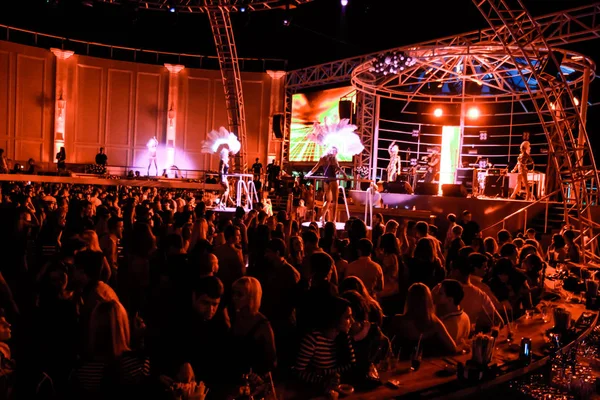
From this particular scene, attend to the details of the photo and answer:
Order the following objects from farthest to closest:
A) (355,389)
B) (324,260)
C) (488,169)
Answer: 1. (488,169)
2. (324,260)
3. (355,389)

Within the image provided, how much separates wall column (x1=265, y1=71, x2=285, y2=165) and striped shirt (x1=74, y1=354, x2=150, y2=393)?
23.3 m

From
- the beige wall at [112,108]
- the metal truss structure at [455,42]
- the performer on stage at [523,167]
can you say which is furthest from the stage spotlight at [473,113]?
the beige wall at [112,108]

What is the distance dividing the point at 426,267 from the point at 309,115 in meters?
20.3

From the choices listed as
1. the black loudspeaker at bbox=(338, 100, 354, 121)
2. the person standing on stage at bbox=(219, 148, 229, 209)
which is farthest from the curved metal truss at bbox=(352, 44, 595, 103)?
the person standing on stage at bbox=(219, 148, 229, 209)

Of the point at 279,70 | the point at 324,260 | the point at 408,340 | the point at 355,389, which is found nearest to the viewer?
Result: the point at 355,389

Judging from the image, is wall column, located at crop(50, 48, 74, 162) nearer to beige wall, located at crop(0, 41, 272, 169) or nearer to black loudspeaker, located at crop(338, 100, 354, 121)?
beige wall, located at crop(0, 41, 272, 169)

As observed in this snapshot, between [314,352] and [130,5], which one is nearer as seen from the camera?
[314,352]

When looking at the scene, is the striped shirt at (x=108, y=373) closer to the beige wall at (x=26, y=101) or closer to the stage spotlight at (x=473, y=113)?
the stage spotlight at (x=473, y=113)

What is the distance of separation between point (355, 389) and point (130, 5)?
54.2ft

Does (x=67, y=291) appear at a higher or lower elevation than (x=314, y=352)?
higher

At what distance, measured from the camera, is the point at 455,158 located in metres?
21.5

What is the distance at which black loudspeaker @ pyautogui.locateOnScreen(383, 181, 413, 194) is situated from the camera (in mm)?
17219

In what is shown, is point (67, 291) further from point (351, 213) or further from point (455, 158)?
Result: point (455, 158)

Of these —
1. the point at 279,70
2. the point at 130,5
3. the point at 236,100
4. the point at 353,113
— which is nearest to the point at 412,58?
the point at 353,113
